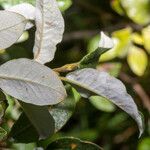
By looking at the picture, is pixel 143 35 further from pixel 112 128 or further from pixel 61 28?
pixel 61 28

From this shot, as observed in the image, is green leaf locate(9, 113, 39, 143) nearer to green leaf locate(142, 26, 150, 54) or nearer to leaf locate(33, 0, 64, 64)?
leaf locate(33, 0, 64, 64)

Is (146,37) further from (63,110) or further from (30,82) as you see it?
(30,82)

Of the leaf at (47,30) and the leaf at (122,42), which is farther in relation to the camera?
the leaf at (122,42)

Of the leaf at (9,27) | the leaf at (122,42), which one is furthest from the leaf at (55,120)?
the leaf at (122,42)

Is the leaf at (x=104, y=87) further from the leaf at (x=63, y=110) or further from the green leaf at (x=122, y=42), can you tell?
the green leaf at (x=122, y=42)

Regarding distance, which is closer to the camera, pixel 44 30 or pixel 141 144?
pixel 44 30

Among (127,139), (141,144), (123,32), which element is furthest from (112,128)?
(123,32)
